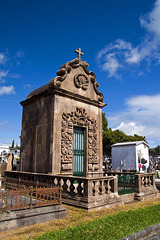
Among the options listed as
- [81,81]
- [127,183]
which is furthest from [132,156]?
[81,81]

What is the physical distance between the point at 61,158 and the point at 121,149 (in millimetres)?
25275

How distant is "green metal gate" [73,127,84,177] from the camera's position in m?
12.0

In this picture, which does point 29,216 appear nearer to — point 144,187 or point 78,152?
point 78,152

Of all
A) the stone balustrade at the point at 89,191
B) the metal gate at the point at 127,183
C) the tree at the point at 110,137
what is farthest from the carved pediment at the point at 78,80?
the tree at the point at 110,137

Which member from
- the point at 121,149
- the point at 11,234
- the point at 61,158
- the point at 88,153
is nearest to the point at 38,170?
the point at 61,158

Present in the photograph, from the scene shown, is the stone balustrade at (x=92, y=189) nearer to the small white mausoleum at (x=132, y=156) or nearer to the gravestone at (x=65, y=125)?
the gravestone at (x=65, y=125)

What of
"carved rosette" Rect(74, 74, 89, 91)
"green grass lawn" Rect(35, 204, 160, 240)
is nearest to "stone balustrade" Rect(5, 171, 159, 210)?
"green grass lawn" Rect(35, 204, 160, 240)

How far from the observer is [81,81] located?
13.2m

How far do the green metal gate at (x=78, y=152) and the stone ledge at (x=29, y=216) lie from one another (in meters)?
5.27

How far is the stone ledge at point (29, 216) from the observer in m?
5.37

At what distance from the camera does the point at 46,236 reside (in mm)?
4785

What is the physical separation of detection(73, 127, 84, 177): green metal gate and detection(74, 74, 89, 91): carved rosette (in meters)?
2.72

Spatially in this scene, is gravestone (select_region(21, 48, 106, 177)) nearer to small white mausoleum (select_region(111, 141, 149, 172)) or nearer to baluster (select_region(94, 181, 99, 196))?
baluster (select_region(94, 181, 99, 196))

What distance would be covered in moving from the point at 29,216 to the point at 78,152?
662 cm
